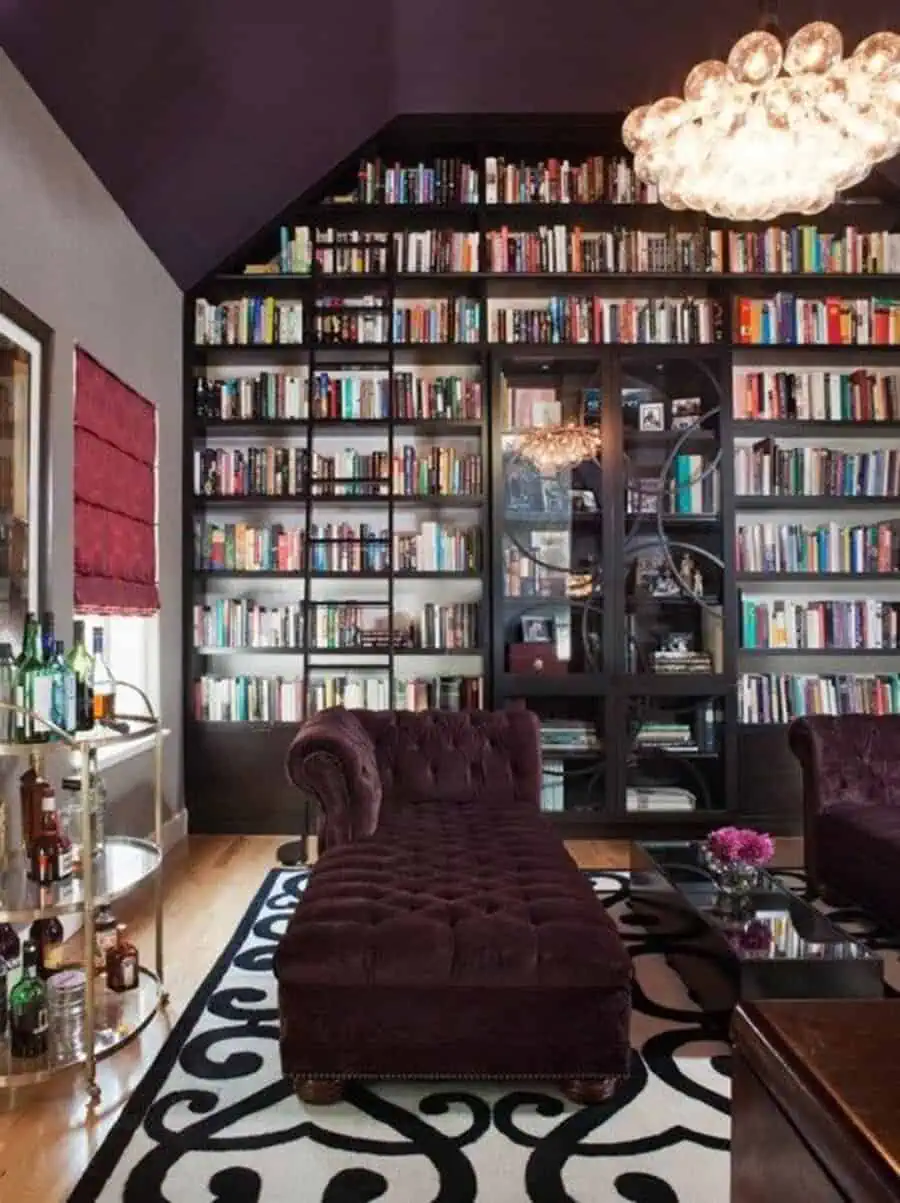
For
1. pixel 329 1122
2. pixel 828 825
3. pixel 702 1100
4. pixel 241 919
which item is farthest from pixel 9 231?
pixel 828 825

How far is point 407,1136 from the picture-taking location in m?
1.84

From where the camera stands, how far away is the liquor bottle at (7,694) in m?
2.18

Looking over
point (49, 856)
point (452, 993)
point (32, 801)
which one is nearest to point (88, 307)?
point (32, 801)

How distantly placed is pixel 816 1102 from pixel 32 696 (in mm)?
1943

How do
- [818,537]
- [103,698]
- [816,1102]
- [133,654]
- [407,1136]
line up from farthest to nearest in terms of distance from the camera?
[818,537]
[133,654]
[103,698]
[407,1136]
[816,1102]

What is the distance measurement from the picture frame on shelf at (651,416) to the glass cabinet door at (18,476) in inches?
108

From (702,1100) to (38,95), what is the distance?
3.43 m

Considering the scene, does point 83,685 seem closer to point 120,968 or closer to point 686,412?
→ point 120,968

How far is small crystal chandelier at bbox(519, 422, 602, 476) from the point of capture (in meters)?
4.32

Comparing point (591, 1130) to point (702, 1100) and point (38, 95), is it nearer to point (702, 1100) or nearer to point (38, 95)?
point (702, 1100)

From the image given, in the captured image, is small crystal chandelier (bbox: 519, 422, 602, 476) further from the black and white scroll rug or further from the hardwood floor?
the black and white scroll rug

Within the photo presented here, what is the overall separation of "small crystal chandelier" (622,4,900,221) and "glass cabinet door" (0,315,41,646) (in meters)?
2.10

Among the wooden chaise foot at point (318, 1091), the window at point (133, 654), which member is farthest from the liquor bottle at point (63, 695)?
the window at point (133, 654)

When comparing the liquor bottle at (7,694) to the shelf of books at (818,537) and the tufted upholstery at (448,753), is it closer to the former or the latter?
the tufted upholstery at (448,753)
